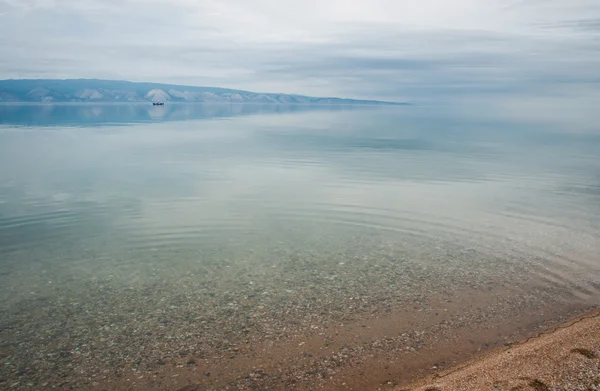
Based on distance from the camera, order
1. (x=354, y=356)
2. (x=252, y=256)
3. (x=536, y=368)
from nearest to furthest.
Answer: (x=536, y=368), (x=354, y=356), (x=252, y=256)

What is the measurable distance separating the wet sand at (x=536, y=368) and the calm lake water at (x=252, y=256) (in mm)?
2762

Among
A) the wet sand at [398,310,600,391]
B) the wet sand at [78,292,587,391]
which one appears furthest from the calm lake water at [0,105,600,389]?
the wet sand at [398,310,600,391]

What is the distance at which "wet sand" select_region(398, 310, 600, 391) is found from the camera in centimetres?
896

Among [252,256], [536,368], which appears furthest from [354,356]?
[252,256]

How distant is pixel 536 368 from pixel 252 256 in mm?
12608

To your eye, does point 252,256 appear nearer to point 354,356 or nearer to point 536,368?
point 354,356

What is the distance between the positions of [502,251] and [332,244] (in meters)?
7.96

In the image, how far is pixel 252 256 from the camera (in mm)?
19719

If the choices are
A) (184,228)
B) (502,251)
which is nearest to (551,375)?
(502,251)

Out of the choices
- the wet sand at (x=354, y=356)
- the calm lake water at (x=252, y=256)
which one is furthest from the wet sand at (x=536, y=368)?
the calm lake water at (x=252, y=256)

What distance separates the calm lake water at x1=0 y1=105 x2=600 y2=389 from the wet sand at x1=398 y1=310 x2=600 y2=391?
276 centimetres

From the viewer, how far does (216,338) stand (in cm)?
1284

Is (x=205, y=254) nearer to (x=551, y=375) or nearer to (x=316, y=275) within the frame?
(x=316, y=275)

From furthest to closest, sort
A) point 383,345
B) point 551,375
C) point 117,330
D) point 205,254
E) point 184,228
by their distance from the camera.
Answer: point 184,228 → point 205,254 → point 117,330 → point 383,345 → point 551,375
